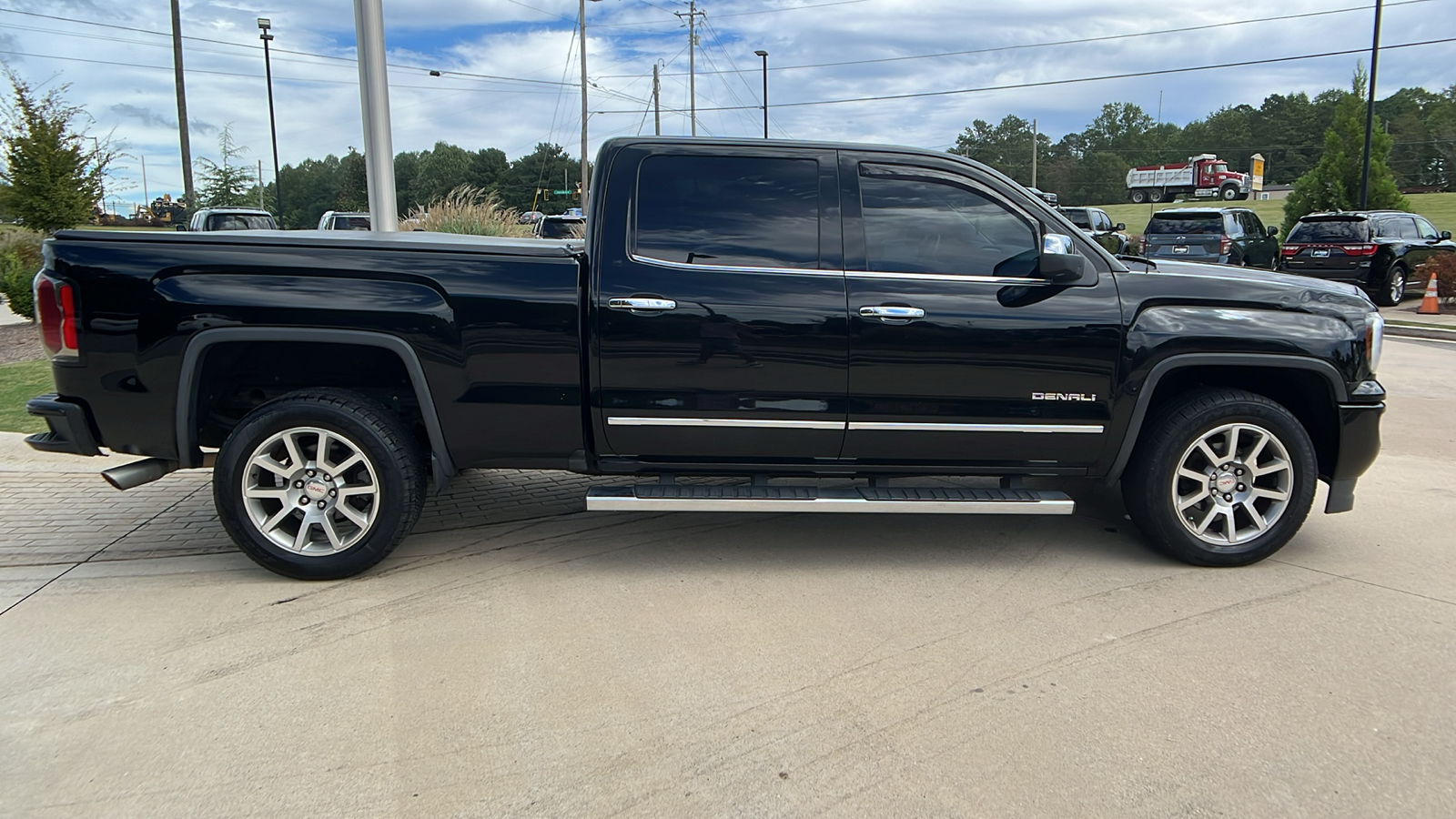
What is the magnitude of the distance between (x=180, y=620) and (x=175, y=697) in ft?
2.42

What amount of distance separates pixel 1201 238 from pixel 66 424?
19407 mm

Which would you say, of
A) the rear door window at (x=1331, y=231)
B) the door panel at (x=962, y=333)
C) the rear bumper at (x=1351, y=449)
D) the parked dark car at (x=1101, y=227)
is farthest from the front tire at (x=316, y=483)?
the parked dark car at (x=1101, y=227)

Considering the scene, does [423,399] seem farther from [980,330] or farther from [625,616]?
[980,330]

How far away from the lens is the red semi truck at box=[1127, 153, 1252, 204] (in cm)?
5809

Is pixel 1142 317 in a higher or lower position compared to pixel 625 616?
higher

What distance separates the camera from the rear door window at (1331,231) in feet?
57.6

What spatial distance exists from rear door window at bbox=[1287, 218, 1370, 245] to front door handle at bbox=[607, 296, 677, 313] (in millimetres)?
17802

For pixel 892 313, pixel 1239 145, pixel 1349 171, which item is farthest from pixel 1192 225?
pixel 1239 145

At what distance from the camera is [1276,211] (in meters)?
56.8

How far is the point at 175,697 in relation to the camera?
334cm

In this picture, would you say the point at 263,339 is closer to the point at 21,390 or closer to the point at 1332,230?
the point at 21,390

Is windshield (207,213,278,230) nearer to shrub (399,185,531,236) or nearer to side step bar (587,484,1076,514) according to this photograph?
shrub (399,185,531,236)

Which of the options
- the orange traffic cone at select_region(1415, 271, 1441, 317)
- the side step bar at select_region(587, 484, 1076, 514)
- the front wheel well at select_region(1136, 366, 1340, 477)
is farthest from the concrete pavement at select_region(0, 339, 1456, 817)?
the orange traffic cone at select_region(1415, 271, 1441, 317)

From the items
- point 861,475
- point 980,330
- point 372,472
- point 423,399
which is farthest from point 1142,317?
point 372,472
